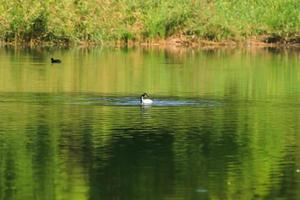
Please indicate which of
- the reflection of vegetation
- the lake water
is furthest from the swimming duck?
the reflection of vegetation

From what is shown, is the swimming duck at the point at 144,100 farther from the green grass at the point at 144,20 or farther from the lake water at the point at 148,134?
the green grass at the point at 144,20

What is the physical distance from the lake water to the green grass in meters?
23.7

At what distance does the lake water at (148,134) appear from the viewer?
18.9 metres

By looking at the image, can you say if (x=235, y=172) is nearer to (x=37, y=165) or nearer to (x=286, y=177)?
(x=286, y=177)

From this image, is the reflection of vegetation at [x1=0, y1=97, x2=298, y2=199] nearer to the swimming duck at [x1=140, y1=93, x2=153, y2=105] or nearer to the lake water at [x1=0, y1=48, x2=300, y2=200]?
the lake water at [x1=0, y1=48, x2=300, y2=200]

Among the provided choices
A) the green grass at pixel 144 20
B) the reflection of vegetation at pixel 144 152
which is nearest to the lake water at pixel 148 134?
the reflection of vegetation at pixel 144 152

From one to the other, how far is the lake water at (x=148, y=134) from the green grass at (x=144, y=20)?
2367 centimetres

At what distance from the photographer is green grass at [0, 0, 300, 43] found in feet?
236

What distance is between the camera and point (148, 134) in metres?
25.6

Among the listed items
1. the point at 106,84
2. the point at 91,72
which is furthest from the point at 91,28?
the point at 106,84

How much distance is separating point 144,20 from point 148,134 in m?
50.7

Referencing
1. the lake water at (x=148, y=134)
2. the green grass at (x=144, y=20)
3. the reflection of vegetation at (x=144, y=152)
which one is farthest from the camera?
the green grass at (x=144, y=20)

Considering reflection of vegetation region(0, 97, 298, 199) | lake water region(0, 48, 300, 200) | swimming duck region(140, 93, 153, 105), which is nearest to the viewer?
reflection of vegetation region(0, 97, 298, 199)

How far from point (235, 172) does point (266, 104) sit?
44.2 feet
